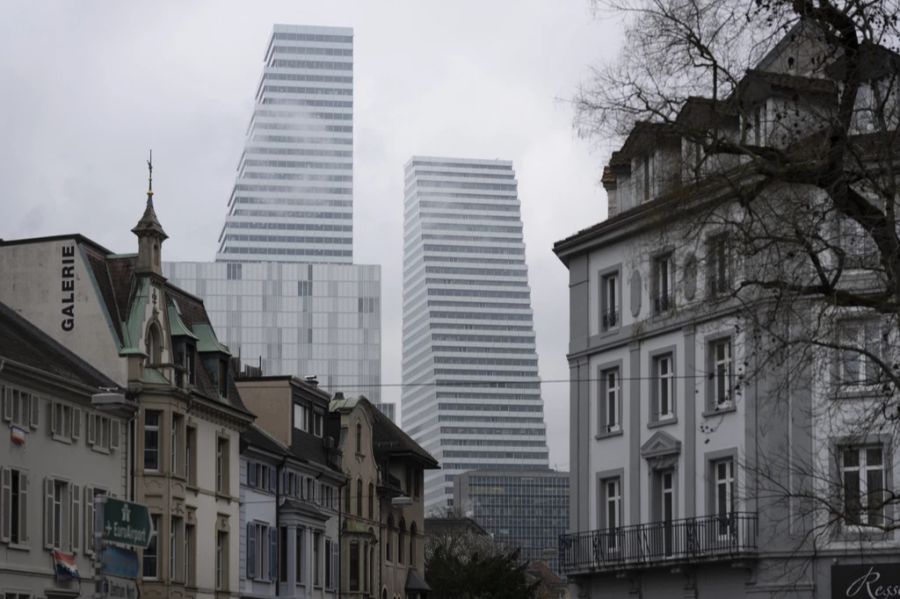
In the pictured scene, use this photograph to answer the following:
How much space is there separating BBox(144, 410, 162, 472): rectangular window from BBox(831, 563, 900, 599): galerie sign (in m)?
24.3

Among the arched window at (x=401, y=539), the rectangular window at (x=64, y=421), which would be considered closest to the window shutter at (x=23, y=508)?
the rectangular window at (x=64, y=421)

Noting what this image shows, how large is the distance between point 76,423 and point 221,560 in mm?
14296

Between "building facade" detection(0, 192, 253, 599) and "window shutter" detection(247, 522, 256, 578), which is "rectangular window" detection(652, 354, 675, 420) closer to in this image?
"building facade" detection(0, 192, 253, 599)

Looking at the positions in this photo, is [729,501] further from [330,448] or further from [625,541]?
[330,448]

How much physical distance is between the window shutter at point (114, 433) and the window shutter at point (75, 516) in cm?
339

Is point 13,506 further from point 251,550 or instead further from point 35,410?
point 251,550

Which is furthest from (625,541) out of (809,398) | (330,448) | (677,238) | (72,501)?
(677,238)

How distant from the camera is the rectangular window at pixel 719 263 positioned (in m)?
21.7

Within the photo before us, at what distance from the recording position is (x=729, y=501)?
5428cm

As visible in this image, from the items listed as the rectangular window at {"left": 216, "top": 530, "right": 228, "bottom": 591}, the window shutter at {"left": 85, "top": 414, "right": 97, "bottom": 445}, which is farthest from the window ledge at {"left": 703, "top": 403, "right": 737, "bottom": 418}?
the rectangular window at {"left": 216, "top": 530, "right": 228, "bottom": 591}

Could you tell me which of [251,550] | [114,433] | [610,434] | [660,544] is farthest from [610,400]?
[251,550]

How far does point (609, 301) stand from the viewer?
62.6m

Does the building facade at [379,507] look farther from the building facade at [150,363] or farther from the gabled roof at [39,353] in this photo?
the gabled roof at [39,353]

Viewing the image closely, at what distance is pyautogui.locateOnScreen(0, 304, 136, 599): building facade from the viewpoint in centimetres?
5331
